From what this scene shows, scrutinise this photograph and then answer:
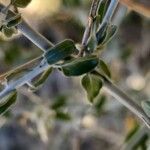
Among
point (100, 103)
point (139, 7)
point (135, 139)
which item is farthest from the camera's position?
point (100, 103)

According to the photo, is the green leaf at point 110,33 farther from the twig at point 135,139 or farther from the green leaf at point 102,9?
the twig at point 135,139

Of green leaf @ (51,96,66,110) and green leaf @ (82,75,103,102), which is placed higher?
green leaf @ (82,75,103,102)

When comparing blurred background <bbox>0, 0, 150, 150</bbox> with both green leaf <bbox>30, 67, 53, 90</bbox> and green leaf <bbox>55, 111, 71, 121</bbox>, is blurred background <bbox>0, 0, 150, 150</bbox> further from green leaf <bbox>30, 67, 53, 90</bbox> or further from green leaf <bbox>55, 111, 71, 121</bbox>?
green leaf <bbox>30, 67, 53, 90</bbox>

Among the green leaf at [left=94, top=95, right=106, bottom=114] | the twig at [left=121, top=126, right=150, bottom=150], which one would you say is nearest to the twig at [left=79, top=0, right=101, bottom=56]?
the twig at [left=121, top=126, right=150, bottom=150]

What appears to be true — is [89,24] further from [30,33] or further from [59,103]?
[59,103]

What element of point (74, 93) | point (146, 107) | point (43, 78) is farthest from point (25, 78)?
point (74, 93)

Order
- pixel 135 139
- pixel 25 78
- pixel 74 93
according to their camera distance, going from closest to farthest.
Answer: pixel 25 78 < pixel 135 139 < pixel 74 93
